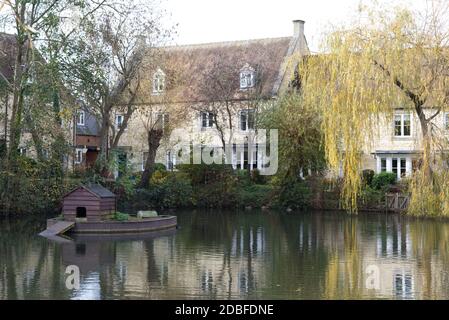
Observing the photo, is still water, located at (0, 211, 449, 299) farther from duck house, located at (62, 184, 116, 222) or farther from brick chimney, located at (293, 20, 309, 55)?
brick chimney, located at (293, 20, 309, 55)

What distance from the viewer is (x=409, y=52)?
2253 centimetres

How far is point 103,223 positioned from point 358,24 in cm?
1144

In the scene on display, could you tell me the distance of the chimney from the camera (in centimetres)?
4516

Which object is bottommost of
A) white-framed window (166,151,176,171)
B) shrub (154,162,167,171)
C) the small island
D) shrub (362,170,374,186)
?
the small island

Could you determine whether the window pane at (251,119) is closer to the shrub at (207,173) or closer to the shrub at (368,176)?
the shrub at (207,173)

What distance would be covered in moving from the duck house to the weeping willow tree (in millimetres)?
8239

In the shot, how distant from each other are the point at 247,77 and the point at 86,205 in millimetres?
21048

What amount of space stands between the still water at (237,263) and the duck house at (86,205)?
1.40 meters

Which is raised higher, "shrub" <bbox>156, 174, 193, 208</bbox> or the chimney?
the chimney

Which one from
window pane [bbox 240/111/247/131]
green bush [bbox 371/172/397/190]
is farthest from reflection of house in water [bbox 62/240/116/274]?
window pane [bbox 240/111/247/131]

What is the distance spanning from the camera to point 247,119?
40.3 m

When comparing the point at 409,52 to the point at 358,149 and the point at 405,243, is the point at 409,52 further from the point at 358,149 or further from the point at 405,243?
the point at 405,243

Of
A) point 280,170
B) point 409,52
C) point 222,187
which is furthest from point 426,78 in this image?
point 222,187

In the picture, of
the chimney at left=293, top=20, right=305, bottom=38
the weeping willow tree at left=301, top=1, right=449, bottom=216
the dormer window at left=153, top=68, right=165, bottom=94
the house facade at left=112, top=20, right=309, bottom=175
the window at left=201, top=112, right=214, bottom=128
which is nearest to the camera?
the weeping willow tree at left=301, top=1, right=449, bottom=216
